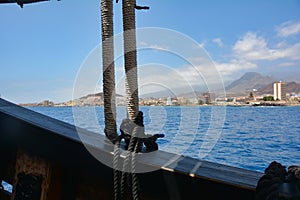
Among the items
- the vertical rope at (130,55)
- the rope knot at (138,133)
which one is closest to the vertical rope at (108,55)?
the vertical rope at (130,55)

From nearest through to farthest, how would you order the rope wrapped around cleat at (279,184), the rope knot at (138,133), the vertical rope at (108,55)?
the rope wrapped around cleat at (279,184) → the rope knot at (138,133) → the vertical rope at (108,55)

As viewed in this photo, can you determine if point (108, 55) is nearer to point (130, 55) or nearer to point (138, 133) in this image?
point (130, 55)

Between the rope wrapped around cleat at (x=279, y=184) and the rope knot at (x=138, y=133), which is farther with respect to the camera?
the rope knot at (x=138, y=133)

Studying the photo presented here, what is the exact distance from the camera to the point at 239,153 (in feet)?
25.0

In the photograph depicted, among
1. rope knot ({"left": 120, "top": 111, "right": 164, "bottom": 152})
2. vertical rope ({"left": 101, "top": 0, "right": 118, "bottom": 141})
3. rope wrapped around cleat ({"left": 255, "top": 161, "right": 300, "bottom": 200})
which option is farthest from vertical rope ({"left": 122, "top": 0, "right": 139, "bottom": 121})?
rope wrapped around cleat ({"left": 255, "top": 161, "right": 300, "bottom": 200})

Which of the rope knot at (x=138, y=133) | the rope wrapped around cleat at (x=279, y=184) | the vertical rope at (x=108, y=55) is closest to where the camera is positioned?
the rope wrapped around cleat at (x=279, y=184)

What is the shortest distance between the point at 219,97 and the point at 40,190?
0.65 m

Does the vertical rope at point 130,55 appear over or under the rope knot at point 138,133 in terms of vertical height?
over

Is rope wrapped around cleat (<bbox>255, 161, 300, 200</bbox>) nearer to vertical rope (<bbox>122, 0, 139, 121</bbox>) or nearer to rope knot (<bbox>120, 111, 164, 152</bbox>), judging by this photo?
rope knot (<bbox>120, 111, 164, 152</bbox>)

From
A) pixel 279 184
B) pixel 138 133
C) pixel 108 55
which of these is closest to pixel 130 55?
pixel 108 55

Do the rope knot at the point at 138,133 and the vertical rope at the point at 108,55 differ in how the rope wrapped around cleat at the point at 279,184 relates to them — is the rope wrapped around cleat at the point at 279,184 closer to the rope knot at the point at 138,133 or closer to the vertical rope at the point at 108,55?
the rope knot at the point at 138,133

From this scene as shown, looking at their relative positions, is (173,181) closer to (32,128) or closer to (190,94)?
(190,94)

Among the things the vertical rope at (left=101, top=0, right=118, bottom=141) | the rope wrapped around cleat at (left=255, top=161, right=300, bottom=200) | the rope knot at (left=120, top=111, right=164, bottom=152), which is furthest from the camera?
the vertical rope at (left=101, top=0, right=118, bottom=141)

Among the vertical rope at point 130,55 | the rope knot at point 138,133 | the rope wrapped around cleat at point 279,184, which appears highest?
the vertical rope at point 130,55
